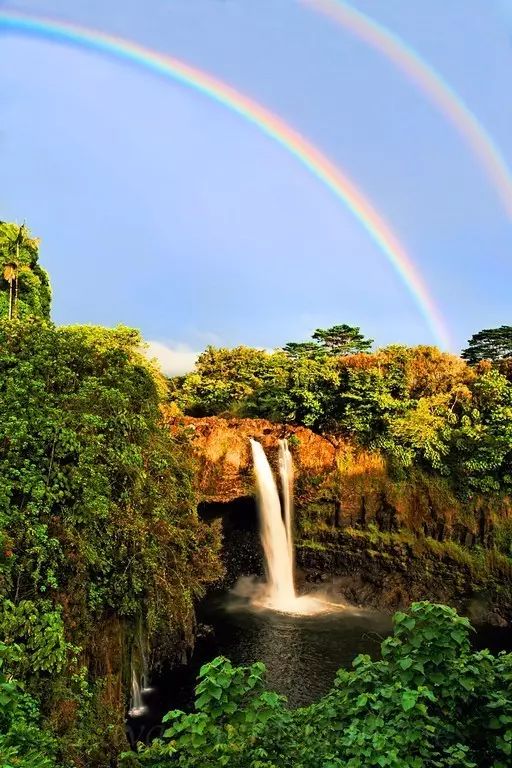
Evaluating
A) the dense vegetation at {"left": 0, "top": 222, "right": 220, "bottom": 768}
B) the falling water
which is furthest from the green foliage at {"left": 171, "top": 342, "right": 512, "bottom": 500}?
the dense vegetation at {"left": 0, "top": 222, "right": 220, "bottom": 768}

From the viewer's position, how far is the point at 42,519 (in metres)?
9.59

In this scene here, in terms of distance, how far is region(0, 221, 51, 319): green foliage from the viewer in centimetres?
3519

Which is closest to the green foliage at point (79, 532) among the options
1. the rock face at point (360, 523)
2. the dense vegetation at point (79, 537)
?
the dense vegetation at point (79, 537)

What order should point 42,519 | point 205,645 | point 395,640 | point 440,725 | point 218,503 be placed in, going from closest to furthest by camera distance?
point 440,725 < point 395,640 < point 42,519 < point 205,645 < point 218,503

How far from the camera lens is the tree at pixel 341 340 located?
4688cm

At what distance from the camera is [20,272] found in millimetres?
36438

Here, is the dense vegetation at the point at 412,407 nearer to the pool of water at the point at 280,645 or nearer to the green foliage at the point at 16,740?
the pool of water at the point at 280,645

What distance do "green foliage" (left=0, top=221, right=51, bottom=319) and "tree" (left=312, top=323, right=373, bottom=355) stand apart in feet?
75.9

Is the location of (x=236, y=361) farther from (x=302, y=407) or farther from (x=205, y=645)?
(x=205, y=645)

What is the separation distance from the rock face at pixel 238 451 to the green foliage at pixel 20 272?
1734cm

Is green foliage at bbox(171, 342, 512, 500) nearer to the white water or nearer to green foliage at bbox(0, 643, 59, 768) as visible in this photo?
the white water

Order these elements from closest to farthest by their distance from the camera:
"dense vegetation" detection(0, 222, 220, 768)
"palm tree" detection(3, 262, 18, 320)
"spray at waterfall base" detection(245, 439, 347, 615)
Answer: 1. "dense vegetation" detection(0, 222, 220, 768)
2. "spray at waterfall base" detection(245, 439, 347, 615)
3. "palm tree" detection(3, 262, 18, 320)

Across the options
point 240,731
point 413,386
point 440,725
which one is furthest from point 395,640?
point 413,386

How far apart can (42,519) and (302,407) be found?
18092 mm
